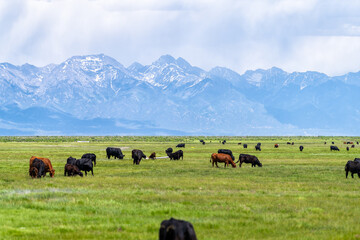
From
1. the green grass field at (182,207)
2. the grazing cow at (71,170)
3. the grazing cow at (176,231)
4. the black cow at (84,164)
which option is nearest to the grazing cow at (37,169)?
the green grass field at (182,207)

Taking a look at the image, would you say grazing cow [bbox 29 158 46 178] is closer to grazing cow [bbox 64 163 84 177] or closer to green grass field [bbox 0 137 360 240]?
green grass field [bbox 0 137 360 240]

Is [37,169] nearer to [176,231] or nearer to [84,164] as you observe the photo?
[84,164]

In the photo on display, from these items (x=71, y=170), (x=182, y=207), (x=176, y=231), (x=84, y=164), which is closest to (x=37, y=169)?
(x=71, y=170)

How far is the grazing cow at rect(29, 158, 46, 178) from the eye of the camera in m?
39.0

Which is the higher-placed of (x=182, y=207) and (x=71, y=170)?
(x=71, y=170)

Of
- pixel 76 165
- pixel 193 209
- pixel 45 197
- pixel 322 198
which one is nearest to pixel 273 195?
pixel 322 198

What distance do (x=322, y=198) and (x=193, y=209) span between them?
7.55m

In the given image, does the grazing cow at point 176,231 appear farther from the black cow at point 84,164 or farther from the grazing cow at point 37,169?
the black cow at point 84,164

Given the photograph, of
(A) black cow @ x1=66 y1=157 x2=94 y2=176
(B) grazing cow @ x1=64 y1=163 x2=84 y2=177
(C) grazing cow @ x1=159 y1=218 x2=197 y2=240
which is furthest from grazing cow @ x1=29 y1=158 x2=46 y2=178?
(C) grazing cow @ x1=159 y1=218 x2=197 y2=240

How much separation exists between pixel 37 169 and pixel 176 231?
26593 millimetres

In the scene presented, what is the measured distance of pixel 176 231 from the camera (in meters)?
14.5

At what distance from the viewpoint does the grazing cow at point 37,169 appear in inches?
1535

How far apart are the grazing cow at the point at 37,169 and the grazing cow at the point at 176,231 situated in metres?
26.1

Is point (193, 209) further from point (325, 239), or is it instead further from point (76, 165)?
point (76, 165)
